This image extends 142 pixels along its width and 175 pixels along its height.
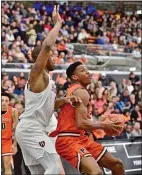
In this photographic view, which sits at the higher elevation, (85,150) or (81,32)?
(81,32)

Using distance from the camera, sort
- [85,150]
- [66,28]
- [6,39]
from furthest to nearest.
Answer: [66,28] < [6,39] < [85,150]

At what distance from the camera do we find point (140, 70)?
2072 centimetres

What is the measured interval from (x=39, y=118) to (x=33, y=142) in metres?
0.33

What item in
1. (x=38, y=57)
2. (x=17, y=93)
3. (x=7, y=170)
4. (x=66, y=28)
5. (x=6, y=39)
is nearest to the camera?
(x=38, y=57)

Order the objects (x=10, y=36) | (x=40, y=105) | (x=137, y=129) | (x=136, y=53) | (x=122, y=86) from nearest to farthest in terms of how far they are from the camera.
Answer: (x=40, y=105)
(x=137, y=129)
(x=122, y=86)
(x=10, y=36)
(x=136, y=53)

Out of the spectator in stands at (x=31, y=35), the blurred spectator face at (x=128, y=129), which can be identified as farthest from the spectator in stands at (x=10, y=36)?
the blurred spectator face at (x=128, y=129)

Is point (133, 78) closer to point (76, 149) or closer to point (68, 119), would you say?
point (68, 119)

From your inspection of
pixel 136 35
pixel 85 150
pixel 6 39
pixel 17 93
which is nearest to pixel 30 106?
pixel 85 150

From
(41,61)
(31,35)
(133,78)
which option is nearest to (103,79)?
(133,78)

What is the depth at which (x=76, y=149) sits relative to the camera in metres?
6.97

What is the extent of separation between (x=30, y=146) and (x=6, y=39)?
12266 mm

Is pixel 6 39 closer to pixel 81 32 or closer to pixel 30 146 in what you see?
pixel 81 32

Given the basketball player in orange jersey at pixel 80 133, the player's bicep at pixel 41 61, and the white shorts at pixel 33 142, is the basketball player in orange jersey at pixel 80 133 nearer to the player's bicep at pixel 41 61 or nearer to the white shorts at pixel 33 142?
the white shorts at pixel 33 142

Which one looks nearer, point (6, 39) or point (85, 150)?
point (85, 150)
